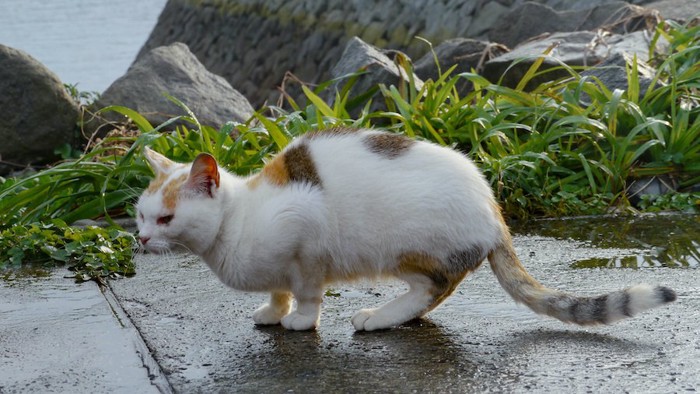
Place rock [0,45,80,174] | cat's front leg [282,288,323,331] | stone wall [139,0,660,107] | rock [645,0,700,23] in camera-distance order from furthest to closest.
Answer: stone wall [139,0,660,107], rock [645,0,700,23], rock [0,45,80,174], cat's front leg [282,288,323,331]

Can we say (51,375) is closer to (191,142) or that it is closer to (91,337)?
(91,337)

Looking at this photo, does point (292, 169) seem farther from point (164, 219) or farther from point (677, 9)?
point (677, 9)

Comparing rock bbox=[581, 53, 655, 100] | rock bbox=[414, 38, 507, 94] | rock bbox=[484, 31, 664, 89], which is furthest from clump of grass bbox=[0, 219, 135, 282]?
rock bbox=[414, 38, 507, 94]

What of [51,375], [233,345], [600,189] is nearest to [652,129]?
[600,189]

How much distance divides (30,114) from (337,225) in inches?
209

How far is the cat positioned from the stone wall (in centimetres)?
1046

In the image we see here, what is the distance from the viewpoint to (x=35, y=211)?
560 cm

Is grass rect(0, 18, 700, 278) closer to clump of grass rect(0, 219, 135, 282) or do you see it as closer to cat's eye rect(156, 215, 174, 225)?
clump of grass rect(0, 219, 135, 282)

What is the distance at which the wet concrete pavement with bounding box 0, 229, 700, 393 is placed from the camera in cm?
299

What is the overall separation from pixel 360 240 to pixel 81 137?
513 centimetres

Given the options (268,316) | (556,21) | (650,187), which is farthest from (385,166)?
(556,21)

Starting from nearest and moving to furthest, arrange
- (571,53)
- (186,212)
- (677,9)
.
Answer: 1. (186,212)
2. (571,53)
3. (677,9)

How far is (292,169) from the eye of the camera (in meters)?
3.61

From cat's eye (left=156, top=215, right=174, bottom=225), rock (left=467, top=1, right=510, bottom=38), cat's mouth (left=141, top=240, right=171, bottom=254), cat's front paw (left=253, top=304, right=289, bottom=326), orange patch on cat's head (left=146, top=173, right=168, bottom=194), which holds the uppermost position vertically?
orange patch on cat's head (left=146, top=173, right=168, bottom=194)
